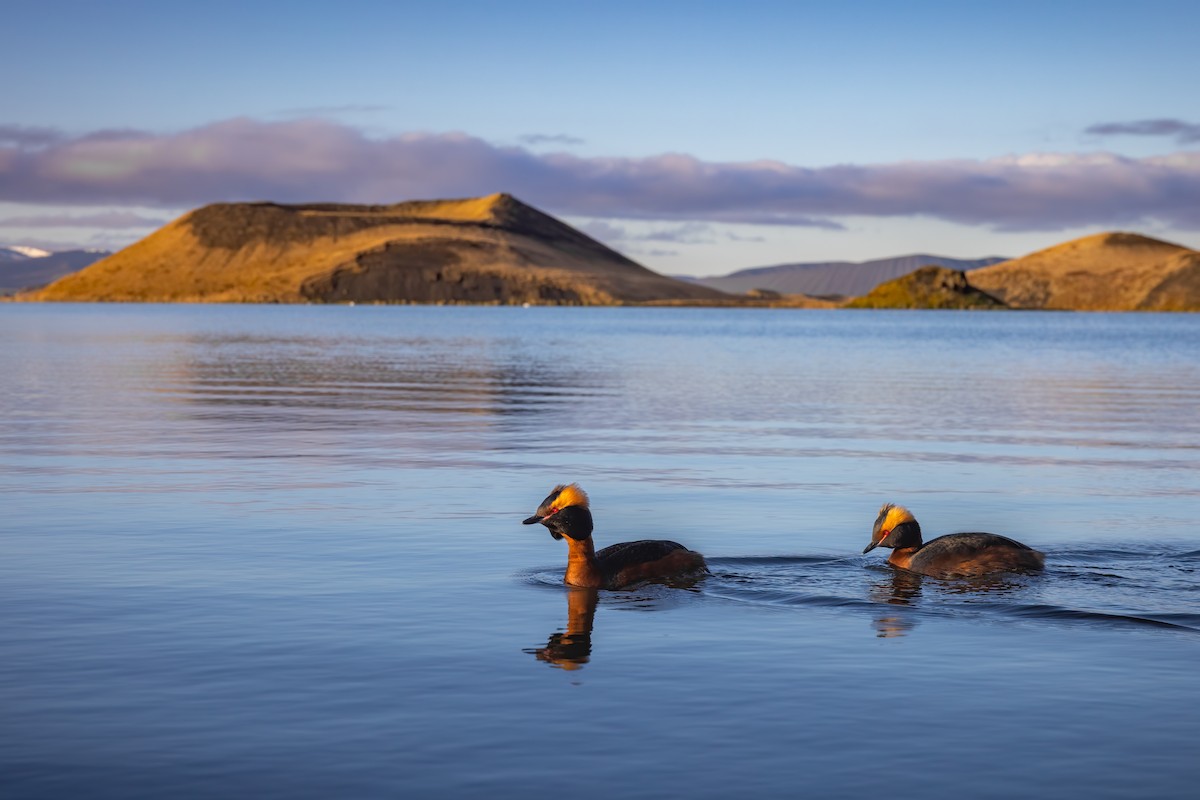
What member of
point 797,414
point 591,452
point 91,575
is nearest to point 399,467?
point 591,452

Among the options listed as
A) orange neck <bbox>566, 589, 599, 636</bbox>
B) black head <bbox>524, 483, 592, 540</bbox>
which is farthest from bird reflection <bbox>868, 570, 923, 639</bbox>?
black head <bbox>524, 483, 592, 540</bbox>

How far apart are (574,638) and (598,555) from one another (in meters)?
3.15

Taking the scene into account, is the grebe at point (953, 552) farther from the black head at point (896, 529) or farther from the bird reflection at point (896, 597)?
the bird reflection at point (896, 597)

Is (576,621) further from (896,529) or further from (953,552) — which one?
(953,552)

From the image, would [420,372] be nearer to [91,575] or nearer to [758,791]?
[91,575]

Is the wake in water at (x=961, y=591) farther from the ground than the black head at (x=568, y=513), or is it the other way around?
the black head at (x=568, y=513)

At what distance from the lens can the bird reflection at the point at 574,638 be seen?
13547 mm

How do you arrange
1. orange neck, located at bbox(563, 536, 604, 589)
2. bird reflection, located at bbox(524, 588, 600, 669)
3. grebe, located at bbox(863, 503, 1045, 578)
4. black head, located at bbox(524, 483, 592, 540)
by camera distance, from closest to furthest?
1. bird reflection, located at bbox(524, 588, 600, 669)
2. black head, located at bbox(524, 483, 592, 540)
3. orange neck, located at bbox(563, 536, 604, 589)
4. grebe, located at bbox(863, 503, 1045, 578)

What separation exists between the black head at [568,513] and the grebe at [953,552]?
11.6 feet

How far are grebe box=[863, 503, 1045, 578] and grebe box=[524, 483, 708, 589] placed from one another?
7.71 feet

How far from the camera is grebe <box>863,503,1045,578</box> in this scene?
57.3ft

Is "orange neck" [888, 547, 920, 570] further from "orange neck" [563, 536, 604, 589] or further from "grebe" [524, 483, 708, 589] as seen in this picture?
"orange neck" [563, 536, 604, 589]

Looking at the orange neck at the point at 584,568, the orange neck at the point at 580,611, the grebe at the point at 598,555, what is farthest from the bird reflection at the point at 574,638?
the grebe at the point at 598,555

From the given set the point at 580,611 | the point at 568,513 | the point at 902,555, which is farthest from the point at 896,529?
the point at 580,611
